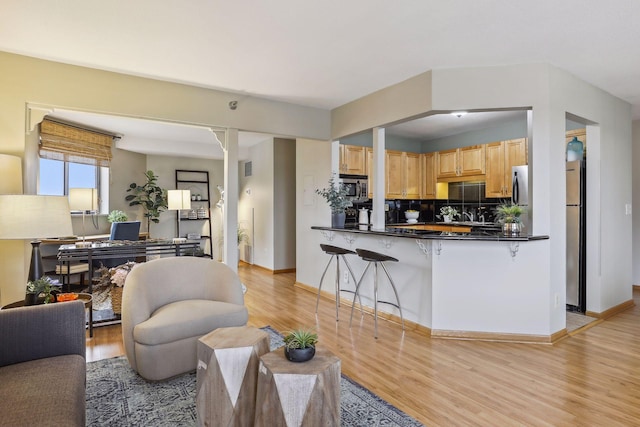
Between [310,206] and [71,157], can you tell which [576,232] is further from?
[71,157]

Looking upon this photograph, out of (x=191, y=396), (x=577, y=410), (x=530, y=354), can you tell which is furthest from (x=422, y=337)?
(x=191, y=396)

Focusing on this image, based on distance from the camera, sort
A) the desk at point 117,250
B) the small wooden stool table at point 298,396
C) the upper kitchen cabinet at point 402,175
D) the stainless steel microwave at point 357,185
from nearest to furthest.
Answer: the small wooden stool table at point 298,396 < the desk at point 117,250 < the stainless steel microwave at point 357,185 < the upper kitchen cabinet at point 402,175

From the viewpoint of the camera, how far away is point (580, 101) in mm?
3613

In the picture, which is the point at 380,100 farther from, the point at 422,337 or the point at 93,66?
the point at 93,66

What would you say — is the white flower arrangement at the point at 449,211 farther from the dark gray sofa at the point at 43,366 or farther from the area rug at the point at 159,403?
the dark gray sofa at the point at 43,366

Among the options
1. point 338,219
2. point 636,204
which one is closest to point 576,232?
point 636,204

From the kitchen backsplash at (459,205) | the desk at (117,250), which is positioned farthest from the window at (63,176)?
the kitchen backsplash at (459,205)

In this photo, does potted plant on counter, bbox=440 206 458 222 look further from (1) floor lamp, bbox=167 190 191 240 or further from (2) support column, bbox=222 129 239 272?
(1) floor lamp, bbox=167 190 191 240

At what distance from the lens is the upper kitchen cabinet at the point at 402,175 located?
6.19 metres

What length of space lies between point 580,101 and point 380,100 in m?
2.02

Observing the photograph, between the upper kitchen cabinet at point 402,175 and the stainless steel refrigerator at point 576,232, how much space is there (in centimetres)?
264

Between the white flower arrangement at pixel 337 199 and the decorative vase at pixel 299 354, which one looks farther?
the white flower arrangement at pixel 337 199

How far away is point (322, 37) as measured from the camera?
110 inches

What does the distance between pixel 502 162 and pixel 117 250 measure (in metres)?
5.27
